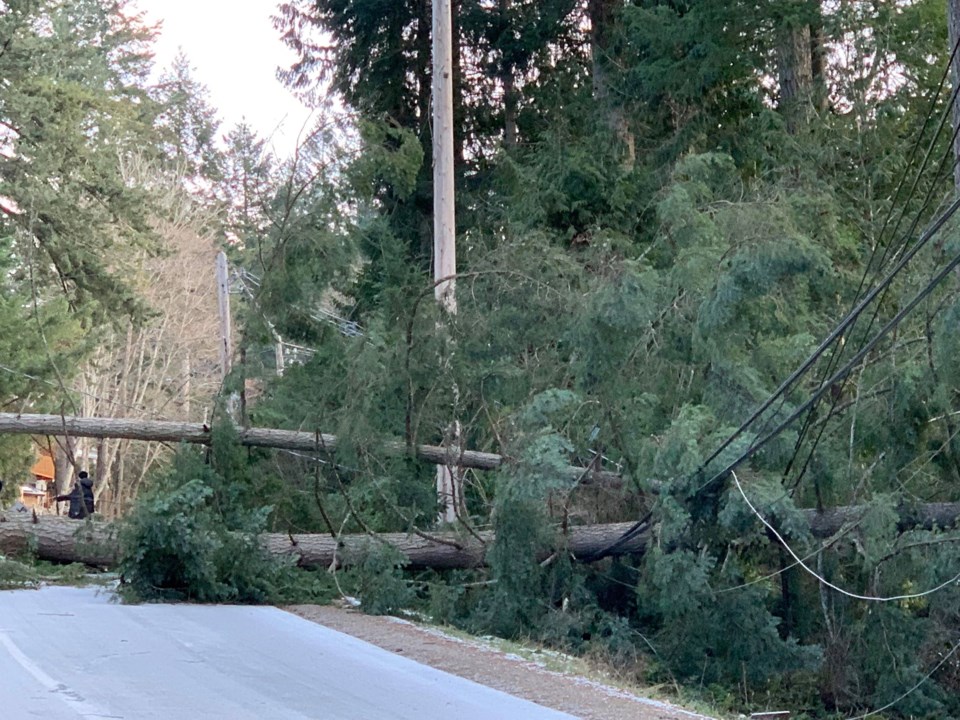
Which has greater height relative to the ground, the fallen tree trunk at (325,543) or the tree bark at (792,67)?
the tree bark at (792,67)

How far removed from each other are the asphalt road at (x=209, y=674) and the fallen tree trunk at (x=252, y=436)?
3.05m

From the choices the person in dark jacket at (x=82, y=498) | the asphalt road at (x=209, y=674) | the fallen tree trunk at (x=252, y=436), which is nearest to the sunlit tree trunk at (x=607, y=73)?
the fallen tree trunk at (x=252, y=436)

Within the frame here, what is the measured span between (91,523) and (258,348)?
3735 millimetres

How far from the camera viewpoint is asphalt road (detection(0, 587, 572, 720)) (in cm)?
726

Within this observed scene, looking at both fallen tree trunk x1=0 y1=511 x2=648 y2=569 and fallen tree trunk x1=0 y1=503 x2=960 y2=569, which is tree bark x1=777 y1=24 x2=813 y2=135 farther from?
fallen tree trunk x1=0 y1=511 x2=648 y2=569

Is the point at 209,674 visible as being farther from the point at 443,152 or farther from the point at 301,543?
the point at 443,152

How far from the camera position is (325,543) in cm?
1376

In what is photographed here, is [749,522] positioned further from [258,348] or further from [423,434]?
[258,348]

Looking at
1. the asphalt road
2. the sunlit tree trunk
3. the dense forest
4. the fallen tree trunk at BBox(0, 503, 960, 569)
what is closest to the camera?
the asphalt road

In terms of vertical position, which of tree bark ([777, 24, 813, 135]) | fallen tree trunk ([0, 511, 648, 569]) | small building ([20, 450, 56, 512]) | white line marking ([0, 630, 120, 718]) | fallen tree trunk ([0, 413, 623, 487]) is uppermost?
tree bark ([777, 24, 813, 135])

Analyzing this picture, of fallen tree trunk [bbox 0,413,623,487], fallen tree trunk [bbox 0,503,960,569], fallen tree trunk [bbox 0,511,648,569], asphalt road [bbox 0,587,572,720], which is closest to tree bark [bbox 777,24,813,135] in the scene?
fallen tree trunk [bbox 0,413,623,487]

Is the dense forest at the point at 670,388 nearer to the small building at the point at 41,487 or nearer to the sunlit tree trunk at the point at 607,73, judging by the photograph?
the sunlit tree trunk at the point at 607,73

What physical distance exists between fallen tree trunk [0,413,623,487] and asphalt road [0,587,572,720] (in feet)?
9.99

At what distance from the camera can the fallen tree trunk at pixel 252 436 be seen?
13562 millimetres
